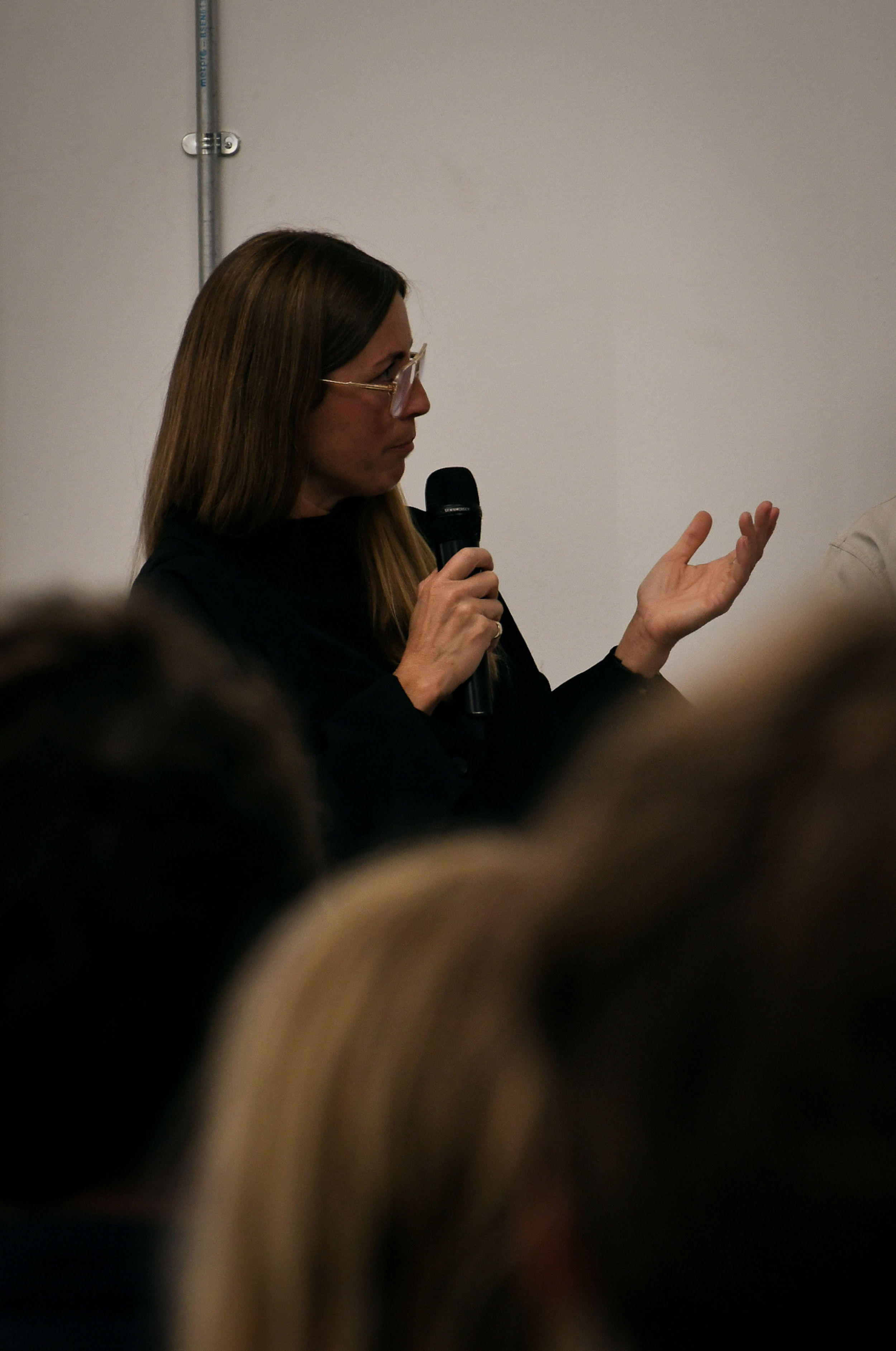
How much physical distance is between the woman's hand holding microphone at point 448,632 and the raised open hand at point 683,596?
26 cm

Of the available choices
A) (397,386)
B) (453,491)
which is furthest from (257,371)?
(453,491)

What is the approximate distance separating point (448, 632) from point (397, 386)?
33 centimetres

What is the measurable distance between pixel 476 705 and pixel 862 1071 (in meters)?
1.30

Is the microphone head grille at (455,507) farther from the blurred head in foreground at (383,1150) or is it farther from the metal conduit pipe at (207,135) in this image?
the blurred head in foreground at (383,1150)

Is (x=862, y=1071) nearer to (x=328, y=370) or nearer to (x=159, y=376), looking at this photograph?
(x=328, y=370)

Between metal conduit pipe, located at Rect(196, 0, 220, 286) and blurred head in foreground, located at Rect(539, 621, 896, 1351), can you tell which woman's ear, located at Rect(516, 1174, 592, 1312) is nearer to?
blurred head in foreground, located at Rect(539, 621, 896, 1351)

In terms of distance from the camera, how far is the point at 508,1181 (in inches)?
11.3

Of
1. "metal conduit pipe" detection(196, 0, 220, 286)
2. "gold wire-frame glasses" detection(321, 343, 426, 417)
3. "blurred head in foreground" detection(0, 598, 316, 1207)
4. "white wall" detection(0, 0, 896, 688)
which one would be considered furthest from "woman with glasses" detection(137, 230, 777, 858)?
"blurred head in foreground" detection(0, 598, 316, 1207)

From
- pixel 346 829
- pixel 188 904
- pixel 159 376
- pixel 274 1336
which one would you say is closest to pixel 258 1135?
pixel 274 1336

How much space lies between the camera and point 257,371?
5.22 feet

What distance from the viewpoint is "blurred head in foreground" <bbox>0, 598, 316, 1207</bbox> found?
0.45 m

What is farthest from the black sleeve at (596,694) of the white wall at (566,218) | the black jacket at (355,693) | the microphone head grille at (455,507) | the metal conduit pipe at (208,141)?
the metal conduit pipe at (208,141)

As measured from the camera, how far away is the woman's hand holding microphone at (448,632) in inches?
59.9

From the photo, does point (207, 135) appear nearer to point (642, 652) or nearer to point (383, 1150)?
point (642, 652)
